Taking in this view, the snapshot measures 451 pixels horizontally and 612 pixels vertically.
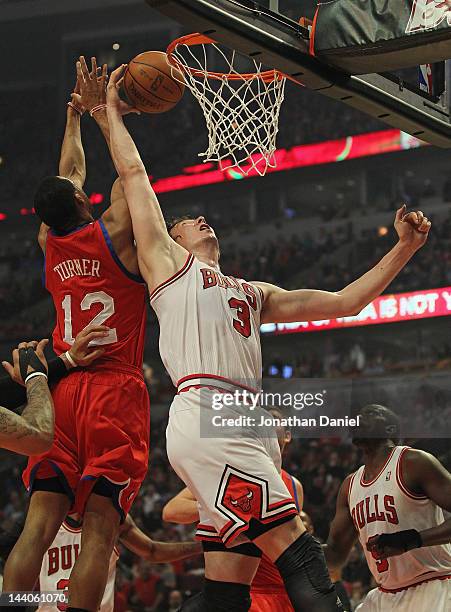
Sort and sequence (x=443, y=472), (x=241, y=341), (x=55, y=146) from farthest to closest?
(x=55, y=146)
(x=443, y=472)
(x=241, y=341)

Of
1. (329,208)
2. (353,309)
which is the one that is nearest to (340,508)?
(353,309)

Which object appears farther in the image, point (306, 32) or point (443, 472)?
point (443, 472)

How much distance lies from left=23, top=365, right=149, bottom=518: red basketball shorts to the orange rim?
165 cm

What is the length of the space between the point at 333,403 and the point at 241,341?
15602 mm

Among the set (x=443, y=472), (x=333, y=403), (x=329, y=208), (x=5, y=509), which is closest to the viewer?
(x=443, y=472)

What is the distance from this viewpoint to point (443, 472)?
199 inches

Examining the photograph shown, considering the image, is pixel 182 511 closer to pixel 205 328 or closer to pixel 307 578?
pixel 205 328

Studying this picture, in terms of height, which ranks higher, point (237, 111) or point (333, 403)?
point (237, 111)

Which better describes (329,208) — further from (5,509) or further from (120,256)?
(120,256)

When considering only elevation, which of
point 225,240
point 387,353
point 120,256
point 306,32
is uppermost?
point 306,32

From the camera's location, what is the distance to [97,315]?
4.46 meters

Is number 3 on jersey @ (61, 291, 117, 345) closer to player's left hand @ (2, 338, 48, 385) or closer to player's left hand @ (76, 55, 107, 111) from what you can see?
player's left hand @ (2, 338, 48, 385)

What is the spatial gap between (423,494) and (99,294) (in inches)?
81.5

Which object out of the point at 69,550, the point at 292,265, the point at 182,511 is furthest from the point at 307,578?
the point at 292,265
